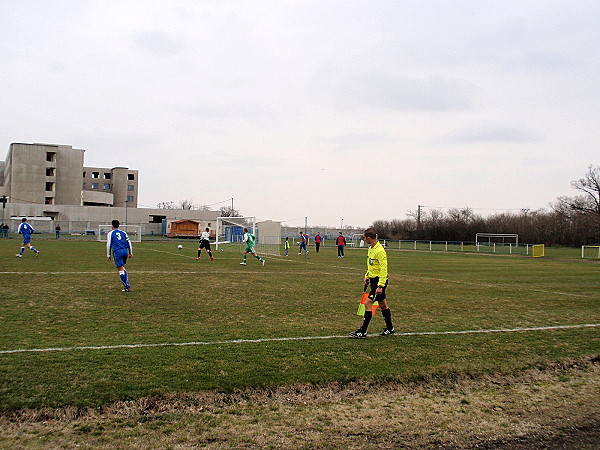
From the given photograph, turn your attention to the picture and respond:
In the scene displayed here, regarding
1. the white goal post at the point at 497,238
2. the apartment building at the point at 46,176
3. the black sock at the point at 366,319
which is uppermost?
the apartment building at the point at 46,176

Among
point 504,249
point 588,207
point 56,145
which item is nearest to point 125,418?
point 504,249

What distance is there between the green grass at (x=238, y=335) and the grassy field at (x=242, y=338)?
0.08 ft

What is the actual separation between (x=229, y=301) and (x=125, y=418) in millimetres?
7430

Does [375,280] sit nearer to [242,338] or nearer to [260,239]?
[242,338]

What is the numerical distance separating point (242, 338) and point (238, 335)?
24cm

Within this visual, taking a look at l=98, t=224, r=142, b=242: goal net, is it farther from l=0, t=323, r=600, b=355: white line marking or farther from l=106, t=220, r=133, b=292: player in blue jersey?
l=0, t=323, r=600, b=355: white line marking

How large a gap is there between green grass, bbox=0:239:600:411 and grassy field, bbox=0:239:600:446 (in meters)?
0.03

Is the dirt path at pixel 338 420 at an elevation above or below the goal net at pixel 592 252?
below

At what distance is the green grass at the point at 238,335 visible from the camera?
6309 mm

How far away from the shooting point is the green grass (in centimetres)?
631

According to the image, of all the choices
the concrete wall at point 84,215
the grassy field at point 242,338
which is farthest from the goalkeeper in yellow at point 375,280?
the concrete wall at point 84,215

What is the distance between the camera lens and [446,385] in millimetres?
6758

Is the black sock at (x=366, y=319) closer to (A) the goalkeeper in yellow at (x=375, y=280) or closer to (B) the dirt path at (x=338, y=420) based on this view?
(A) the goalkeeper in yellow at (x=375, y=280)

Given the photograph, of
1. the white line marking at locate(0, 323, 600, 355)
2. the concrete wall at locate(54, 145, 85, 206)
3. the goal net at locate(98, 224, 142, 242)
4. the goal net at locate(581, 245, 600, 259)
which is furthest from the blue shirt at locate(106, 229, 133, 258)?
the concrete wall at locate(54, 145, 85, 206)
